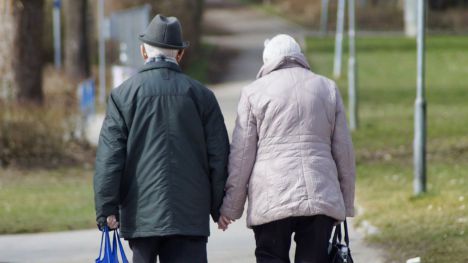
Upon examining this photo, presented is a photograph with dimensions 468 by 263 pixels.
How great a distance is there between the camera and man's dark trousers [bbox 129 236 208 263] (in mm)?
5902

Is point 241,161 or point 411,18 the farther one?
point 411,18

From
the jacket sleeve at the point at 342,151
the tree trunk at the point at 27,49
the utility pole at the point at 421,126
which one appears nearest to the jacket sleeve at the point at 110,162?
the jacket sleeve at the point at 342,151

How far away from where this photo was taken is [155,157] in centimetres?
586

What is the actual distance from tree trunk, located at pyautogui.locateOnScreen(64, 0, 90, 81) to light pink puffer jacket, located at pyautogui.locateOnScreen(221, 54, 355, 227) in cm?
2356

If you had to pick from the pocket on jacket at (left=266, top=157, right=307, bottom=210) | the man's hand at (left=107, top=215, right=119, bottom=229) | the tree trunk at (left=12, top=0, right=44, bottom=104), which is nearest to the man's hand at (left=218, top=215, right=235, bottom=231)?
the pocket on jacket at (left=266, top=157, right=307, bottom=210)

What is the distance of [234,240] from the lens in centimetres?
978

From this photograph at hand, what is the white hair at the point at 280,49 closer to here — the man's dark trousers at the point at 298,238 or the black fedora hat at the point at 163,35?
the black fedora hat at the point at 163,35

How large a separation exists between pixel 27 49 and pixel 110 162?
472 inches

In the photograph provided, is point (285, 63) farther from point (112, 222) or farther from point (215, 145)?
point (112, 222)

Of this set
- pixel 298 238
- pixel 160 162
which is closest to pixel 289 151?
pixel 298 238

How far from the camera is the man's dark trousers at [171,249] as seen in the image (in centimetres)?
590

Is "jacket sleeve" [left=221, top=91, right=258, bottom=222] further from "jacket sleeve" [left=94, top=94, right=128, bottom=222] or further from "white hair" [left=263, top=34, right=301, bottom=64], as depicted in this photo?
"jacket sleeve" [left=94, top=94, right=128, bottom=222]

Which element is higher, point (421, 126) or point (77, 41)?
point (421, 126)

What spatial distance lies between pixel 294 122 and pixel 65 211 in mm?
Answer: 6280
